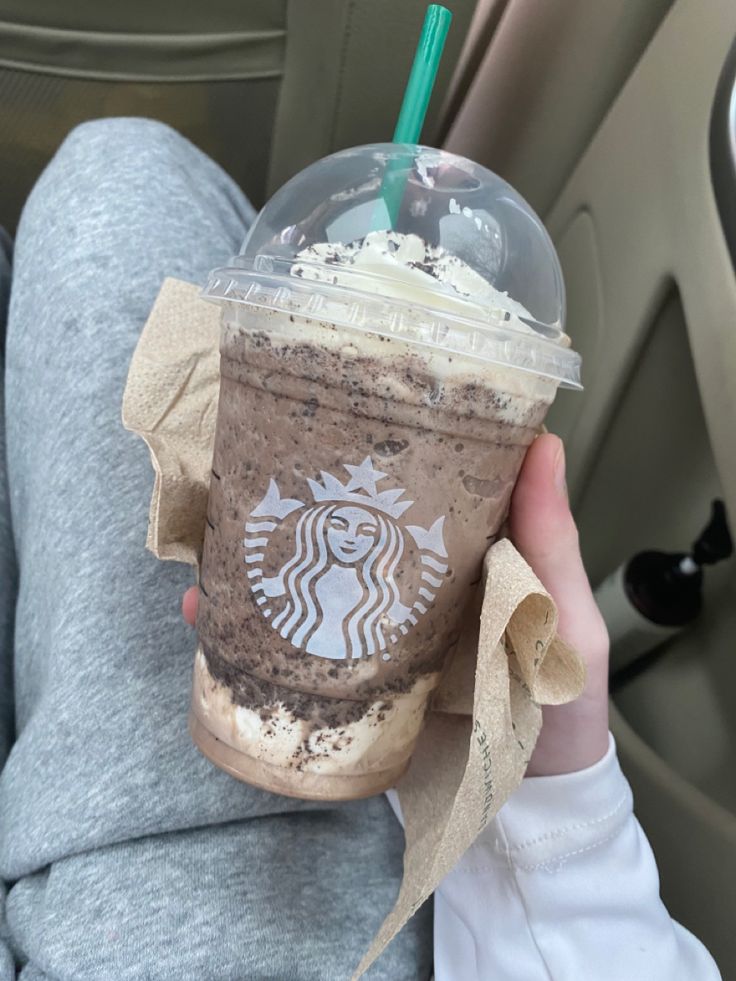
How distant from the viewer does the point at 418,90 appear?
0.62 m

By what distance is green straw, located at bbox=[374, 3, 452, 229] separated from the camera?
612 mm

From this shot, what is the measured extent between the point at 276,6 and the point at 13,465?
87 centimetres

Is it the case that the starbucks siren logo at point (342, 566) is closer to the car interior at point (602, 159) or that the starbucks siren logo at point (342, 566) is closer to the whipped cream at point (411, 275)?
the whipped cream at point (411, 275)

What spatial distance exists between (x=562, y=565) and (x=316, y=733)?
240mm

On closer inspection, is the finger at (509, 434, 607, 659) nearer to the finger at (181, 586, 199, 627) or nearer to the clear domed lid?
the clear domed lid

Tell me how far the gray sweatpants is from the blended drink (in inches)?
5.6

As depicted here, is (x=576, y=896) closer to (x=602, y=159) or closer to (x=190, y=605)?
(x=190, y=605)

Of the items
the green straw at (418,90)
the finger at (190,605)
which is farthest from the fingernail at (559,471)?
the finger at (190,605)

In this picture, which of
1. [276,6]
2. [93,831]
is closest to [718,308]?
[93,831]

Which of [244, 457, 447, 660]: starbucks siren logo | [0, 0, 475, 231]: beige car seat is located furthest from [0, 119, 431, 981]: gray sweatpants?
[0, 0, 475, 231]: beige car seat

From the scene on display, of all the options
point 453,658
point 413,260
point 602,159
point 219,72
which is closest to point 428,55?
point 413,260

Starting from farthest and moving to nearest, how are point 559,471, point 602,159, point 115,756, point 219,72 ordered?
point 219,72, point 602,159, point 115,756, point 559,471

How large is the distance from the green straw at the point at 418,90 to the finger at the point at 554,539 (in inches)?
8.6

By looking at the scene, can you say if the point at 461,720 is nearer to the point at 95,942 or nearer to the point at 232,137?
the point at 95,942
